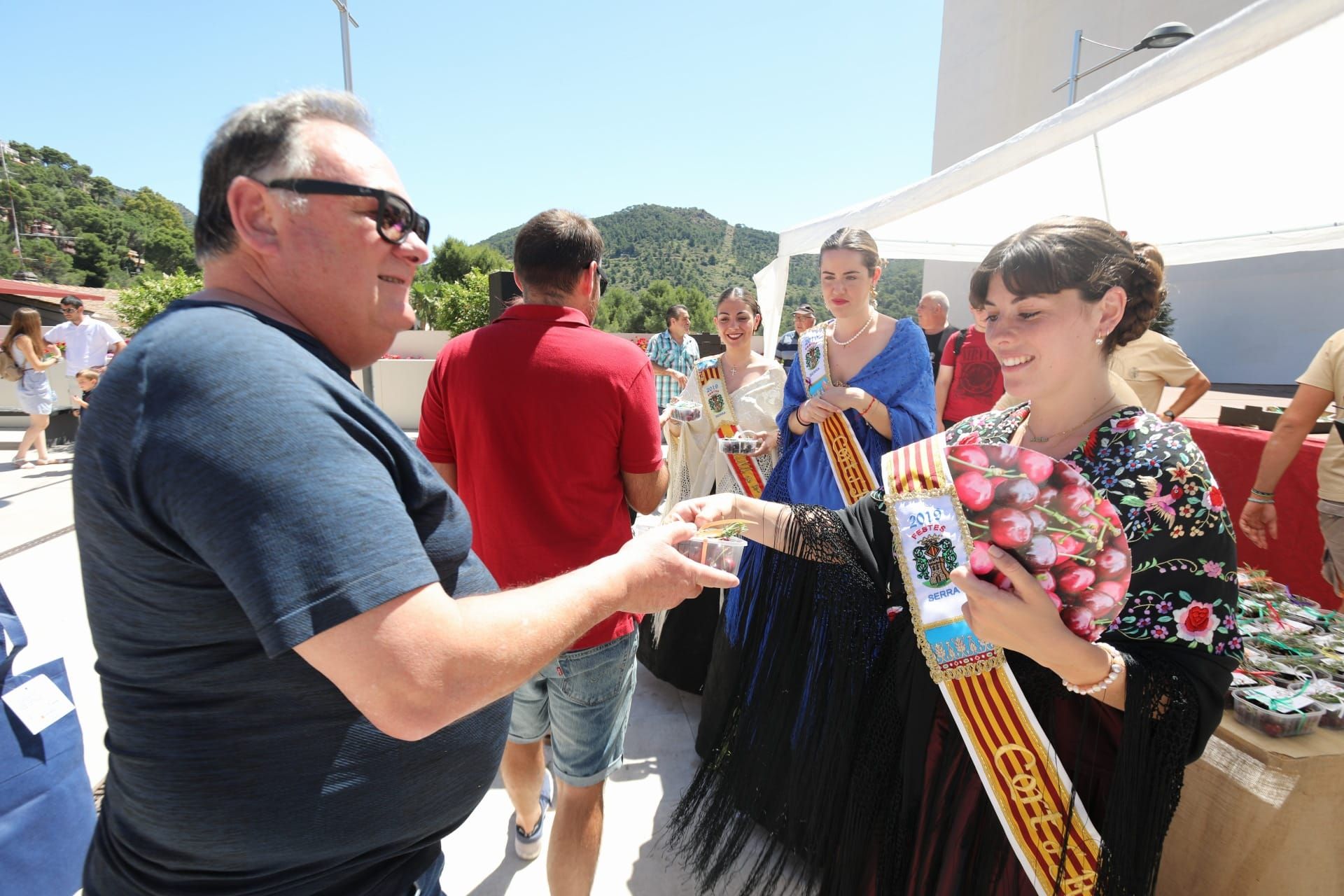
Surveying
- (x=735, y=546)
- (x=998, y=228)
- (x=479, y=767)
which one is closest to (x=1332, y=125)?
(x=998, y=228)

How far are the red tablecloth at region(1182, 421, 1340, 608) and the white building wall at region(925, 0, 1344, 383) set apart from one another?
49.2ft

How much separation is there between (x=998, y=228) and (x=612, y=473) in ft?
13.8

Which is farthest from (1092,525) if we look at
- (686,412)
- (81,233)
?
(81,233)

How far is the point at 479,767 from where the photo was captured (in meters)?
1.01

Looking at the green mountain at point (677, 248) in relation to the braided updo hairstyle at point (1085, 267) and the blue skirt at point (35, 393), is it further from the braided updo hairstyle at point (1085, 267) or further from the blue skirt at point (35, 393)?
the braided updo hairstyle at point (1085, 267)

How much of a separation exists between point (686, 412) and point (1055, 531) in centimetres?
229

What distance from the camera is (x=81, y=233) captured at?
198ft

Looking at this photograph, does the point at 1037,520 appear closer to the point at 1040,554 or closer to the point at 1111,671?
the point at 1040,554

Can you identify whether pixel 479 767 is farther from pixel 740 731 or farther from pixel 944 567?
pixel 944 567

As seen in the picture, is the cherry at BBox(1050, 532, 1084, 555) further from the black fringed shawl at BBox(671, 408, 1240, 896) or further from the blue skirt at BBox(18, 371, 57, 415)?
the blue skirt at BBox(18, 371, 57, 415)

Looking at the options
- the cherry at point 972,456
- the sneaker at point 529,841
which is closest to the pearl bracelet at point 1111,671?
the cherry at point 972,456

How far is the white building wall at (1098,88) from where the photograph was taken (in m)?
16.8

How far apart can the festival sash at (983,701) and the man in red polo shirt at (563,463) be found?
0.76 meters

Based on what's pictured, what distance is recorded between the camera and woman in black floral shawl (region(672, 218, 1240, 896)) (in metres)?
1.11
